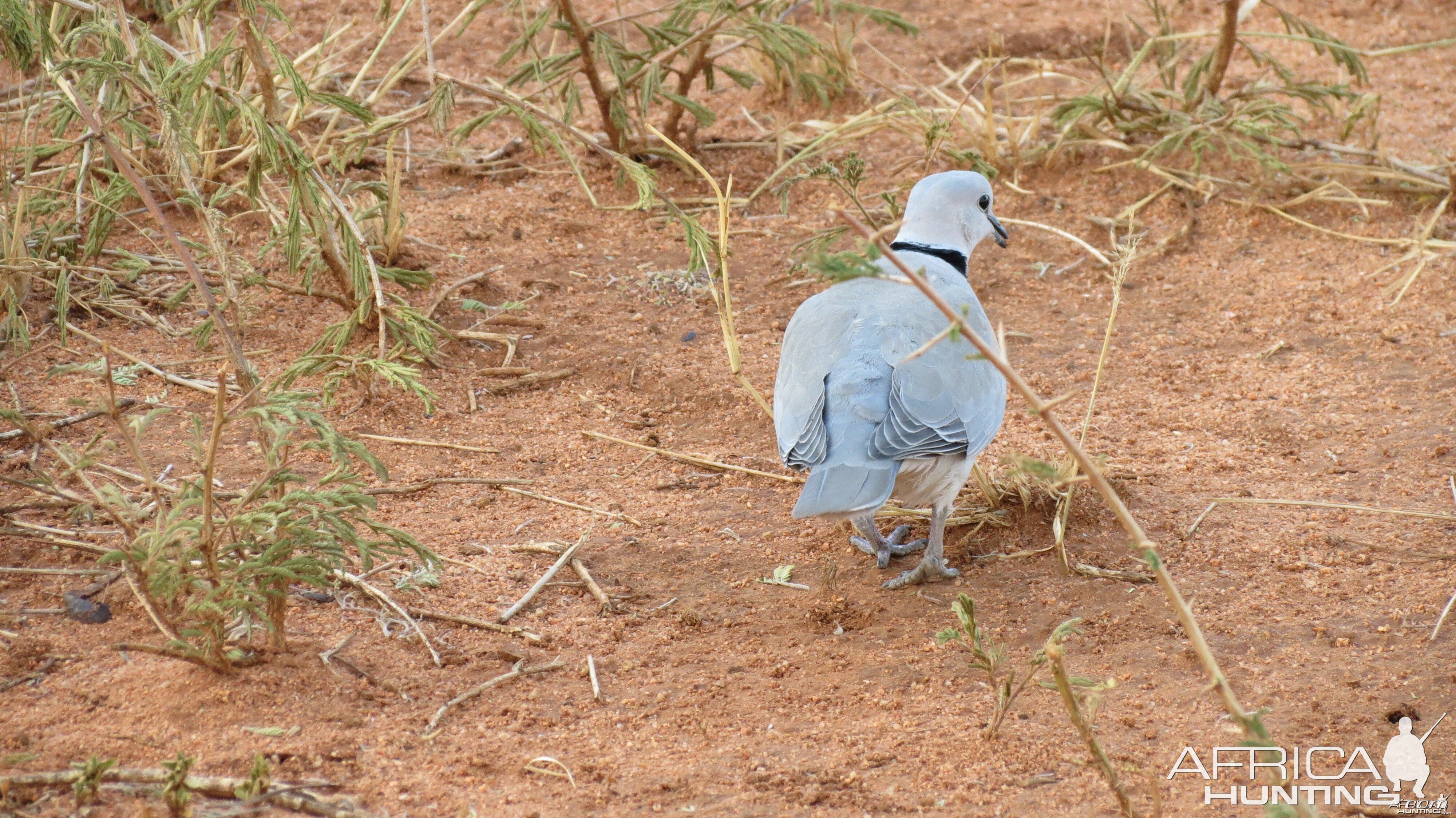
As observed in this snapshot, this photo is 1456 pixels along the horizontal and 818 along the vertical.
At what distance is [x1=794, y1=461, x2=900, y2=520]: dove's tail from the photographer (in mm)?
2922

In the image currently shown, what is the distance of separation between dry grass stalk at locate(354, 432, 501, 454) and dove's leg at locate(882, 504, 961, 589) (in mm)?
1368

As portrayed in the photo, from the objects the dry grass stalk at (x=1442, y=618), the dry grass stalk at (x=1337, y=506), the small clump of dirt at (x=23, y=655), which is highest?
the small clump of dirt at (x=23, y=655)

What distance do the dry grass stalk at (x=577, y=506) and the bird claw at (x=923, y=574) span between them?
769 millimetres

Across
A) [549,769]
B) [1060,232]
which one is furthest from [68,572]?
[1060,232]

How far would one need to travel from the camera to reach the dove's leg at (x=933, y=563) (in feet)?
11.3


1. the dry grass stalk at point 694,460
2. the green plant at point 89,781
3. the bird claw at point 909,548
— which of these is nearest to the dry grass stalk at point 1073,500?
the bird claw at point 909,548

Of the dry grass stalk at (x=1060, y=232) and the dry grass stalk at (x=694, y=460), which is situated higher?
the dry grass stalk at (x=1060, y=232)

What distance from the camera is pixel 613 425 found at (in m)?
4.24

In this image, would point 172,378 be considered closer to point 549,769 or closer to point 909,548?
point 549,769

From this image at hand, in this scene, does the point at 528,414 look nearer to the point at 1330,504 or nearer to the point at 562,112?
the point at 562,112

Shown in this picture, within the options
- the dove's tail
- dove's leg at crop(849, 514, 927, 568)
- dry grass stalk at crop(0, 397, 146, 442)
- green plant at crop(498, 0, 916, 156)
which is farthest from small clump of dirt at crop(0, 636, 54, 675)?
green plant at crop(498, 0, 916, 156)

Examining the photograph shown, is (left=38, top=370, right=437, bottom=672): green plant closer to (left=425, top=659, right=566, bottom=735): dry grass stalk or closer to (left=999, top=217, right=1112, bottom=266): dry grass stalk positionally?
(left=425, top=659, right=566, bottom=735): dry grass stalk

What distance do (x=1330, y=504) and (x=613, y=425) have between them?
7.20 feet

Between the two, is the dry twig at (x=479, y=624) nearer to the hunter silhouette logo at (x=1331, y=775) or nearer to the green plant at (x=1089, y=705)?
the green plant at (x=1089, y=705)
